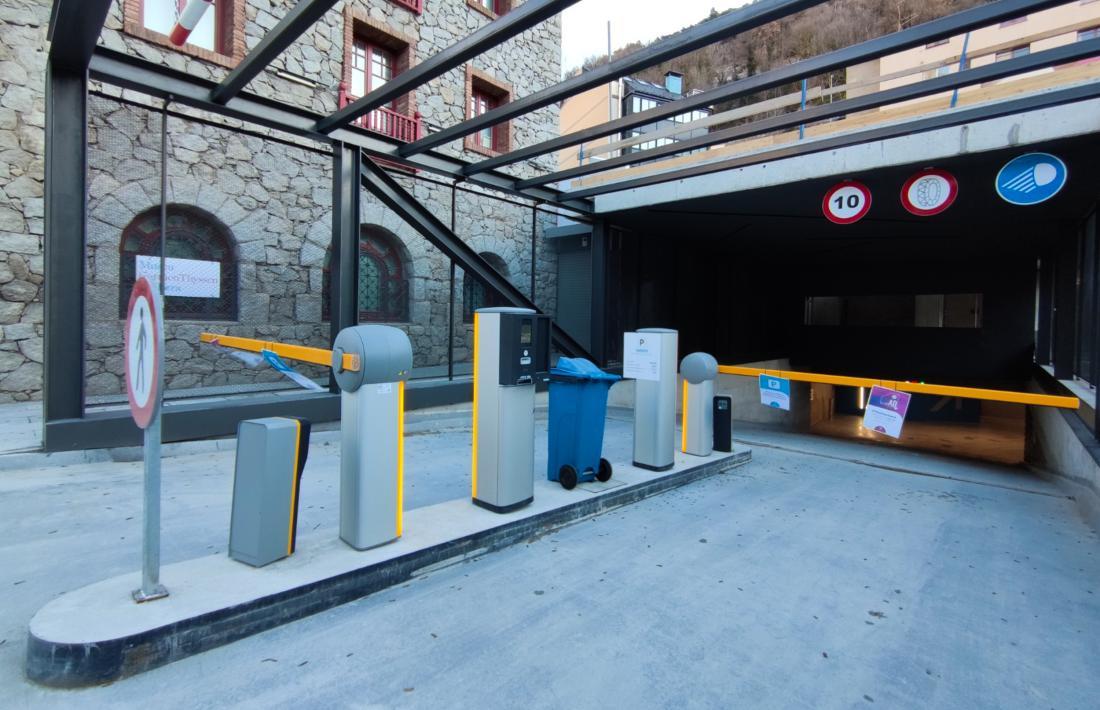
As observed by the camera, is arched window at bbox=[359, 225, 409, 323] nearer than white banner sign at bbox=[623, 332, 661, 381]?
No

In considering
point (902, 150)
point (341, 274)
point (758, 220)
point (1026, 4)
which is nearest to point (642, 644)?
point (1026, 4)

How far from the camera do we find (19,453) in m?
5.03

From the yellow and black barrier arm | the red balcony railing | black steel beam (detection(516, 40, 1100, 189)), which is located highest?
the red balcony railing

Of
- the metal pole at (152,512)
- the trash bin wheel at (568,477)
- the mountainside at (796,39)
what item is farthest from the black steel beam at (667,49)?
the mountainside at (796,39)

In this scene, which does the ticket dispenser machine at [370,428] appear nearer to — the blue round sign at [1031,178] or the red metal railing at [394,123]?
the blue round sign at [1031,178]

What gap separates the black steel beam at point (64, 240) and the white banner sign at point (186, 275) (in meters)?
1.18

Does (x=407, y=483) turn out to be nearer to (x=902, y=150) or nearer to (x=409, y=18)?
(x=902, y=150)

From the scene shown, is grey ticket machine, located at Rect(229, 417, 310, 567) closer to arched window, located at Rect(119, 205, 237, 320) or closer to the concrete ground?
the concrete ground

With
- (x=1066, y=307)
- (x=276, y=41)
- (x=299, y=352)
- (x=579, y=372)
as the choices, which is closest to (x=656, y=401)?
(x=579, y=372)

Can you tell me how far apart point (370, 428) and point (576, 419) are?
2.02m

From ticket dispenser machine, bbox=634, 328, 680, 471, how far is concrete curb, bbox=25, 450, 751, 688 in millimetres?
1727

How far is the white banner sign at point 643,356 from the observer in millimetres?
5418

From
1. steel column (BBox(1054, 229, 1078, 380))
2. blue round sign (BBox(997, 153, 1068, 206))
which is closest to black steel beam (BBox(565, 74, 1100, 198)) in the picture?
blue round sign (BBox(997, 153, 1068, 206))

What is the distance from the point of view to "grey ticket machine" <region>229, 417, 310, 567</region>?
299cm
